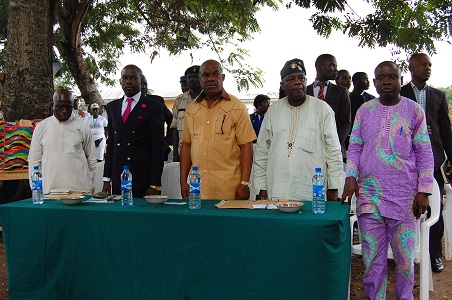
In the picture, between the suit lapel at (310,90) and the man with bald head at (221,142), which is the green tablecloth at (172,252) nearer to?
the man with bald head at (221,142)

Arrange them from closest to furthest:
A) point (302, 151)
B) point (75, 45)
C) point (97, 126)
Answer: point (302, 151) < point (97, 126) < point (75, 45)

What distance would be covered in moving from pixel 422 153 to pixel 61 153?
3144mm

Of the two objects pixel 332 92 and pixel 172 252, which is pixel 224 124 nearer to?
pixel 172 252

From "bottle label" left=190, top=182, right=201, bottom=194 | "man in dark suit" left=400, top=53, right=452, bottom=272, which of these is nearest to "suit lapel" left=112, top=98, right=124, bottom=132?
"bottle label" left=190, top=182, right=201, bottom=194

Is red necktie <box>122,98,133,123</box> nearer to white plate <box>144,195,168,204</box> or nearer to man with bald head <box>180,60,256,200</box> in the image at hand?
man with bald head <box>180,60,256,200</box>

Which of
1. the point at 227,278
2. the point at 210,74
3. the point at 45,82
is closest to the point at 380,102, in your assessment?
the point at 210,74

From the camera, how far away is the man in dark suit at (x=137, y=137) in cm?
410

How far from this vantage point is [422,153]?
129 inches

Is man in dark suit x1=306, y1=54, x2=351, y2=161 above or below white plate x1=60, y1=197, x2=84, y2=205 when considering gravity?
above

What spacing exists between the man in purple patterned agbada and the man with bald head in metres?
0.87

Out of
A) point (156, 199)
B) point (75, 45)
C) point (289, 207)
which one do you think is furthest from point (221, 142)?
point (75, 45)

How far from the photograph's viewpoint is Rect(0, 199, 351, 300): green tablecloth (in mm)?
2812

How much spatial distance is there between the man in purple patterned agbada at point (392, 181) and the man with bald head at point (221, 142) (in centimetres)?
87

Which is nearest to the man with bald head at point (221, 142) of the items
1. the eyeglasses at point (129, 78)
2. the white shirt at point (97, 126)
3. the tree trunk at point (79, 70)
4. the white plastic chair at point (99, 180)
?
the eyeglasses at point (129, 78)
